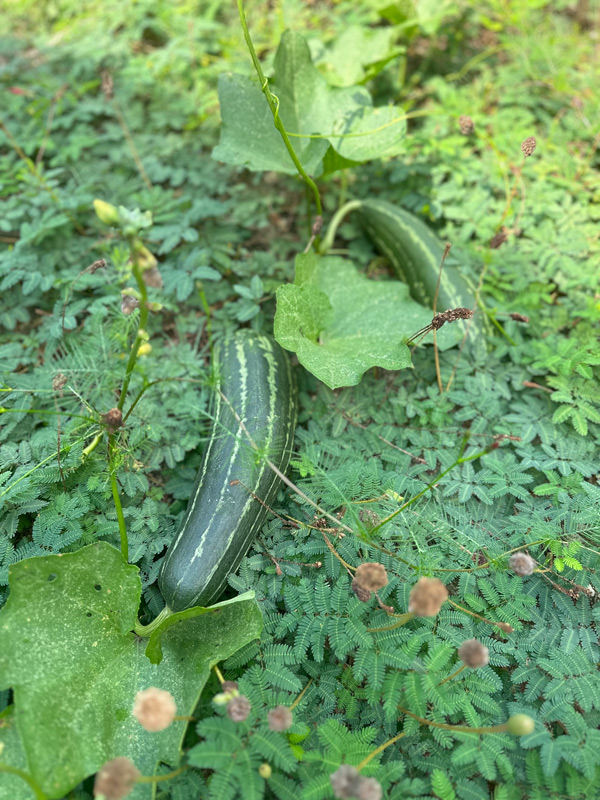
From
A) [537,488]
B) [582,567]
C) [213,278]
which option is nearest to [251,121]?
[213,278]

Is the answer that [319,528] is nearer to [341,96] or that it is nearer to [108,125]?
[341,96]

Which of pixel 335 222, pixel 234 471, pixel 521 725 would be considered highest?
pixel 335 222

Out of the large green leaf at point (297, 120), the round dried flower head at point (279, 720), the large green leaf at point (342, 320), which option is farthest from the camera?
the large green leaf at point (297, 120)

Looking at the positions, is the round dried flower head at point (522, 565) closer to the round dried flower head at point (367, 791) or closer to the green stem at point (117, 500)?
the round dried flower head at point (367, 791)

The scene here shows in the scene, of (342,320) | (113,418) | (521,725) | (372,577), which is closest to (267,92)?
(342,320)

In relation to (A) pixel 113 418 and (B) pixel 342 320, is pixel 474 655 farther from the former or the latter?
(B) pixel 342 320

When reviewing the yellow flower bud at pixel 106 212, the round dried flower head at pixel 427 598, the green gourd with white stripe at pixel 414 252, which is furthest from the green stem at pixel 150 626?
the green gourd with white stripe at pixel 414 252

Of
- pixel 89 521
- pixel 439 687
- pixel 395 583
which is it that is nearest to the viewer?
pixel 439 687
